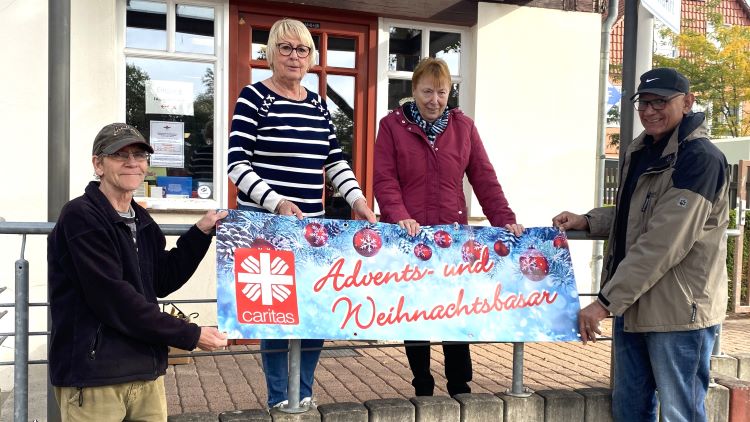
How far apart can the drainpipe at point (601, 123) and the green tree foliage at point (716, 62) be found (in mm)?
12121

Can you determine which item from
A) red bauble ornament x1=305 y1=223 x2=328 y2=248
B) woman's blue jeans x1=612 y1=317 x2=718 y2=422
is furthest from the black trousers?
red bauble ornament x1=305 y1=223 x2=328 y2=248

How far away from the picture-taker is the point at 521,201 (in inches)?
253

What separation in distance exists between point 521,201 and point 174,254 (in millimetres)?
4485

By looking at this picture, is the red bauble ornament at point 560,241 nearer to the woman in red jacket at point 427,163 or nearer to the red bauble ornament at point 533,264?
the red bauble ornament at point 533,264

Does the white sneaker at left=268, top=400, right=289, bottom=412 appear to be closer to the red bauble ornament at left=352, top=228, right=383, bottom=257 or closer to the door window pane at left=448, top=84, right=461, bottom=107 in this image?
the red bauble ornament at left=352, top=228, right=383, bottom=257

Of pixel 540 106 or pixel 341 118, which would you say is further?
pixel 540 106

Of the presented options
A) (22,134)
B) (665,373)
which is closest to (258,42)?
(22,134)

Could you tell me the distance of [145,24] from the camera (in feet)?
17.7

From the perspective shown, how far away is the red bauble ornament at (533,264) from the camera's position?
298cm

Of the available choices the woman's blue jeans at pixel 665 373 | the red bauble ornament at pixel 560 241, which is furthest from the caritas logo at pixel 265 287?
the woman's blue jeans at pixel 665 373

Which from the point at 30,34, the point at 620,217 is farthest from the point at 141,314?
the point at 30,34

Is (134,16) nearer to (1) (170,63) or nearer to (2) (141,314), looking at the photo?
(1) (170,63)

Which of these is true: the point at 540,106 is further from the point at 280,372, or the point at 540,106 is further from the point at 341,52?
the point at 280,372

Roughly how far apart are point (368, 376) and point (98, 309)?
289cm
